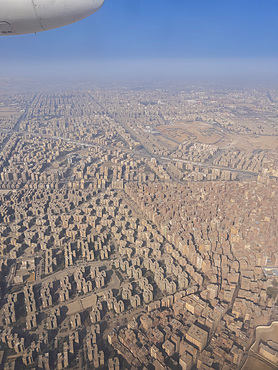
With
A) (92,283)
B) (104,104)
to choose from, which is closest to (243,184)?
(92,283)

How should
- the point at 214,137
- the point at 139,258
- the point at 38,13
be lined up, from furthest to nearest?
the point at 214,137, the point at 139,258, the point at 38,13

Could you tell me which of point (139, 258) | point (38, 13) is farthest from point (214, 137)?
point (38, 13)

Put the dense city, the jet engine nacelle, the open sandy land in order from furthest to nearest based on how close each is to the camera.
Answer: the open sandy land
the dense city
the jet engine nacelle

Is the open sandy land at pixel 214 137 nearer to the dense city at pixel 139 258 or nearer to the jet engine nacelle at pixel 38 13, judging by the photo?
the dense city at pixel 139 258

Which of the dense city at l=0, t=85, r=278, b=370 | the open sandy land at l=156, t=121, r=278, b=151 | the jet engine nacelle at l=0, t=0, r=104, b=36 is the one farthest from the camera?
the open sandy land at l=156, t=121, r=278, b=151

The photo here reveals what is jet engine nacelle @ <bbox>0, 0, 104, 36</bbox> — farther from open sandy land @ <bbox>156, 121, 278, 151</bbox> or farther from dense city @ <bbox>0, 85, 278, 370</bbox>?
open sandy land @ <bbox>156, 121, 278, 151</bbox>

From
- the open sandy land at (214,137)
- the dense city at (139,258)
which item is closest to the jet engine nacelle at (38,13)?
the dense city at (139,258)

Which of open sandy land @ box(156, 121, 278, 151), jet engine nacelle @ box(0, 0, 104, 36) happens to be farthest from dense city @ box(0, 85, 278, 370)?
jet engine nacelle @ box(0, 0, 104, 36)

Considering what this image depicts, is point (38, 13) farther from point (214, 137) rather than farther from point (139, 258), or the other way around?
point (214, 137)
